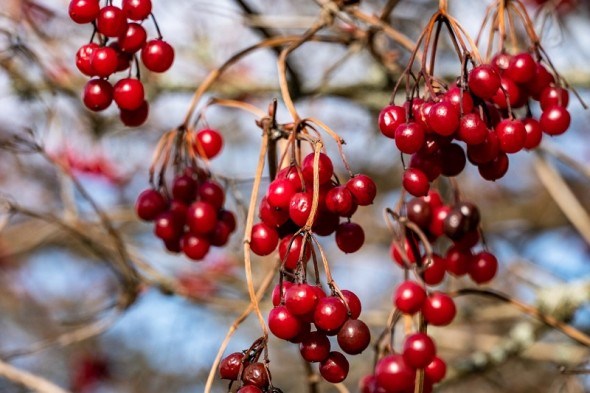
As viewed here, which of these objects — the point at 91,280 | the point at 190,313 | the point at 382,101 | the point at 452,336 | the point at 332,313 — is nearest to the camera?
the point at 332,313

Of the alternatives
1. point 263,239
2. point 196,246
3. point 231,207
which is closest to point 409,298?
point 263,239

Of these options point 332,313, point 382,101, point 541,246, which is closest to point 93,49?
point 332,313

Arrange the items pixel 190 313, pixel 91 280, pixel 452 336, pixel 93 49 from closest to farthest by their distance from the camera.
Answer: pixel 93 49 < pixel 452 336 < pixel 190 313 < pixel 91 280

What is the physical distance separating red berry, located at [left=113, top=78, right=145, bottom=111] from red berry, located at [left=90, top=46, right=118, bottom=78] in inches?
2.4

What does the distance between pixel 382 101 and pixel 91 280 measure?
10.1ft

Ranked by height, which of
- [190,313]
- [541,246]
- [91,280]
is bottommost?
[91,280]

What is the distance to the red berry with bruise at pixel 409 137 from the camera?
3.87ft

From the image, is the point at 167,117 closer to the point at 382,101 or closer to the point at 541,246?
the point at 382,101

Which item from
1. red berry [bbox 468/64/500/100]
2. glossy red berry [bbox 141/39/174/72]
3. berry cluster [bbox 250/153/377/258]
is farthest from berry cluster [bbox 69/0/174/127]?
red berry [bbox 468/64/500/100]

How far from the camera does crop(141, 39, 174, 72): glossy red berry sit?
55.8 inches

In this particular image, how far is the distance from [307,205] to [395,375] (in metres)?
0.28

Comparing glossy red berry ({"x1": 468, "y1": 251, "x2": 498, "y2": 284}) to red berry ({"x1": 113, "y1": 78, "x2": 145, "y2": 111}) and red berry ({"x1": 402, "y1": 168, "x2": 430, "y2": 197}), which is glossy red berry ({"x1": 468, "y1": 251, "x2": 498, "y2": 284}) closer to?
red berry ({"x1": 402, "y1": 168, "x2": 430, "y2": 197})

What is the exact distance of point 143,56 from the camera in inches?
56.3

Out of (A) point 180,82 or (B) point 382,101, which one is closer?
(B) point 382,101
